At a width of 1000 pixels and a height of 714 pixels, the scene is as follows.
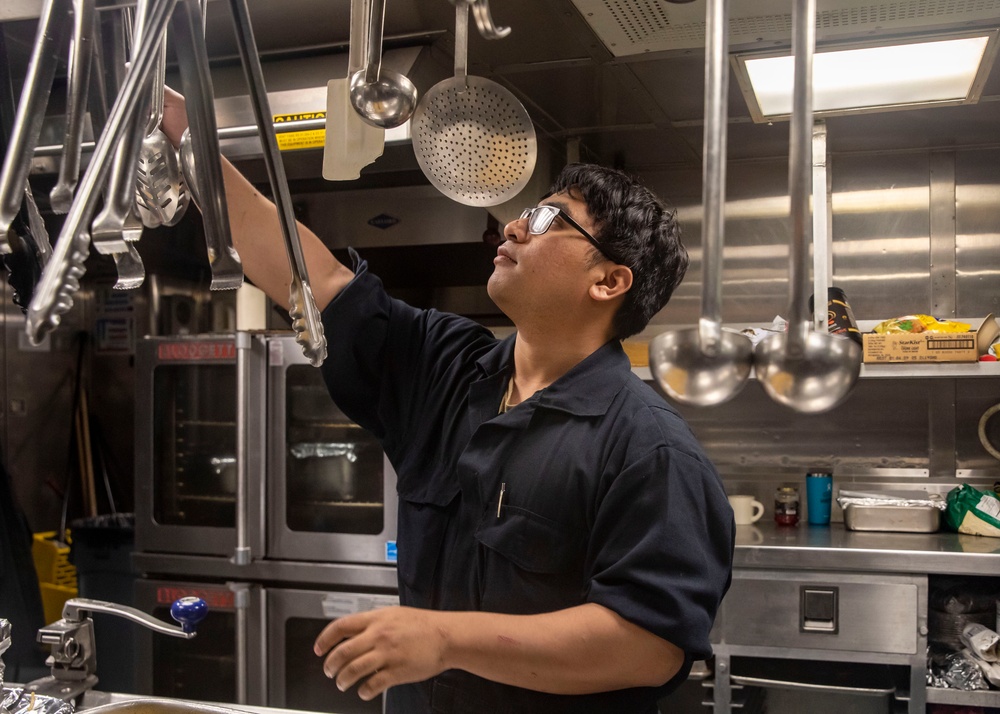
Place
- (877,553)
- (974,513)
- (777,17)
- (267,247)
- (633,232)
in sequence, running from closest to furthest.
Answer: (267,247) → (633,232) → (777,17) → (877,553) → (974,513)

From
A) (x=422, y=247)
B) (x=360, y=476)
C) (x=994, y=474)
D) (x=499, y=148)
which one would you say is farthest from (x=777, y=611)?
(x=499, y=148)

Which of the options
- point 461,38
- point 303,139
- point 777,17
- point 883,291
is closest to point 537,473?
point 461,38

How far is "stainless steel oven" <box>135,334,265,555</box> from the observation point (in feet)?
9.87

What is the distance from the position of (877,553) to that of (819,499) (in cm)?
63

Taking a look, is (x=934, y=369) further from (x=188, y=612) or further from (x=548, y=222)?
(x=188, y=612)

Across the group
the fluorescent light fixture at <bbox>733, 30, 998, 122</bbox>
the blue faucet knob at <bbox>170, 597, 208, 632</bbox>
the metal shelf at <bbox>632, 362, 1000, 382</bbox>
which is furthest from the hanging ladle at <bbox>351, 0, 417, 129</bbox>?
the metal shelf at <bbox>632, 362, 1000, 382</bbox>

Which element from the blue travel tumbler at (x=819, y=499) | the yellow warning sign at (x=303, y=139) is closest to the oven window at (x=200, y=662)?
the yellow warning sign at (x=303, y=139)

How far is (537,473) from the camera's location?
4.33ft

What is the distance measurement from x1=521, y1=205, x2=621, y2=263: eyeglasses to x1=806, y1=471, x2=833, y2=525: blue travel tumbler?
2023 mm

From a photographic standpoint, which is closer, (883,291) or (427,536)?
(427,536)

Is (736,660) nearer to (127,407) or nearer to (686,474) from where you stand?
(686,474)

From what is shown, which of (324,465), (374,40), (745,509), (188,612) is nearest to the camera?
(374,40)

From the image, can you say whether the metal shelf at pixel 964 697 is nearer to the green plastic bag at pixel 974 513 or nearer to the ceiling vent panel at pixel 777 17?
the green plastic bag at pixel 974 513

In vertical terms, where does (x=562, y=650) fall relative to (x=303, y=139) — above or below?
below
